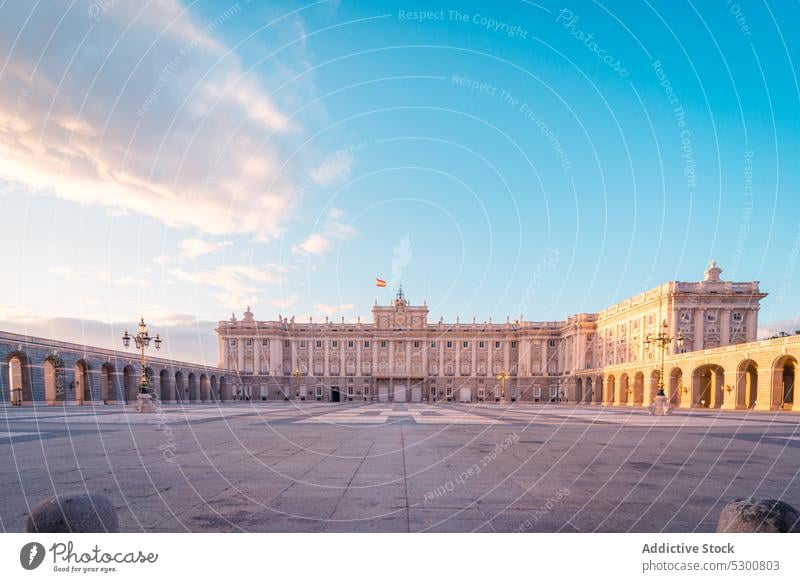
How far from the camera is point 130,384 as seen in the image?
2154 inches

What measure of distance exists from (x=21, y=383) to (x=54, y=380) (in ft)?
9.63

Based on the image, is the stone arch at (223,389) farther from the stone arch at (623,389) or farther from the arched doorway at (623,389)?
the arched doorway at (623,389)

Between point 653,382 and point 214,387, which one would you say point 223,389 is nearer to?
point 214,387

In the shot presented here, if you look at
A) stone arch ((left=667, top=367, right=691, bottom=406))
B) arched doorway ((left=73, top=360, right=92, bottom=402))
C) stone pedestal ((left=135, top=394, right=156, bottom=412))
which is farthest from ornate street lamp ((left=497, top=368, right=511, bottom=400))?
arched doorway ((left=73, top=360, right=92, bottom=402))

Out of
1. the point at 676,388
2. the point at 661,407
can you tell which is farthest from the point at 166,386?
the point at 676,388

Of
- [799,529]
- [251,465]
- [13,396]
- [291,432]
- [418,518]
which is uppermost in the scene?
[799,529]

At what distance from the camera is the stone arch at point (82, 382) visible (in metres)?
44.2

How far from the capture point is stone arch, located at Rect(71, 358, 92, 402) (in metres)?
44.2

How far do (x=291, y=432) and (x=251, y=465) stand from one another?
24.5ft

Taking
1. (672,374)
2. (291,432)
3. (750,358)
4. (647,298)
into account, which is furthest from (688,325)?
(291,432)
